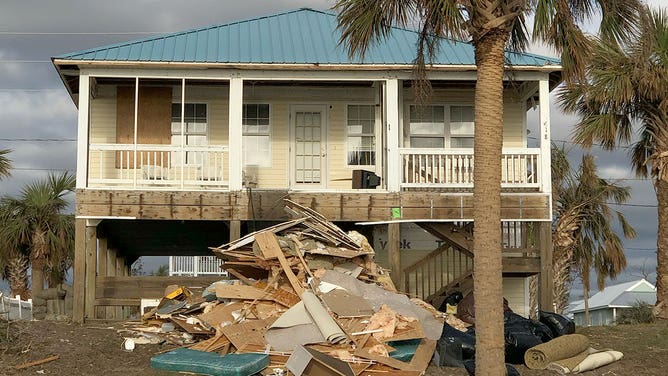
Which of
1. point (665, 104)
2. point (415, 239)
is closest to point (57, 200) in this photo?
point (415, 239)

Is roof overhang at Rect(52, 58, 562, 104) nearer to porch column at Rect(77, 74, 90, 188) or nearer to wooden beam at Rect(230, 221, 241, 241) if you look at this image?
porch column at Rect(77, 74, 90, 188)

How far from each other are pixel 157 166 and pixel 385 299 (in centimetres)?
706

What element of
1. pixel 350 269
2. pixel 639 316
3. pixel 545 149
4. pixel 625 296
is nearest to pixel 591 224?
pixel 639 316

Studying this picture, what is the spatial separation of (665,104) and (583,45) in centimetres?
678

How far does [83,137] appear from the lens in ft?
59.2

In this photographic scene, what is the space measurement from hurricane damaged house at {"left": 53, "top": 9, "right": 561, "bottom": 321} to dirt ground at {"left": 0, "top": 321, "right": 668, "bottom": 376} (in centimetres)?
245

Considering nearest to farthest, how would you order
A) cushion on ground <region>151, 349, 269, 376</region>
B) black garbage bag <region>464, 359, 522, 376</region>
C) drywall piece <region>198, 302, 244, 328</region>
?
cushion on ground <region>151, 349, 269, 376</region> < black garbage bag <region>464, 359, 522, 376</region> < drywall piece <region>198, 302, 244, 328</region>

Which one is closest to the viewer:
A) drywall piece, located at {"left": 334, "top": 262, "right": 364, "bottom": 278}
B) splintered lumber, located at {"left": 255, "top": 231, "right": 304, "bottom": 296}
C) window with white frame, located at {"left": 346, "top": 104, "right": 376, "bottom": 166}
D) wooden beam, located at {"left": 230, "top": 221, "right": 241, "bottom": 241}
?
splintered lumber, located at {"left": 255, "top": 231, "right": 304, "bottom": 296}

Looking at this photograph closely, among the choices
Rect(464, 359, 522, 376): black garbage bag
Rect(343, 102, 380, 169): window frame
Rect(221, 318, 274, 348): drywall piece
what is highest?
Rect(343, 102, 380, 169): window frame

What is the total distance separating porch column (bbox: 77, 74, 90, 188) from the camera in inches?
710

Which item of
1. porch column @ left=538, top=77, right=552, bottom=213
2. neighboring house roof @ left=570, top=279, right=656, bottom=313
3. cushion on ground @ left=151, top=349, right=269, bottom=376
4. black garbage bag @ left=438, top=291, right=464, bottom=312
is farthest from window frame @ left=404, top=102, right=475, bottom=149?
neighboring house roof @ left=570, top=279, right=656, bottom=313

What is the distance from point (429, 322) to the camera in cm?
1447

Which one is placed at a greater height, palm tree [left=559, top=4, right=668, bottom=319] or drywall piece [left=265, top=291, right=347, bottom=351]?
palm tree [left=559, top=4, right=668, bottom=319]

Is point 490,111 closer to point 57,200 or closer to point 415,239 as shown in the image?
point 415,239
